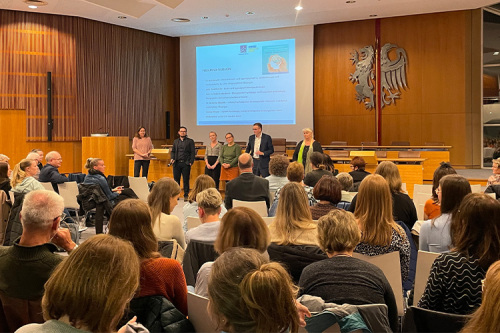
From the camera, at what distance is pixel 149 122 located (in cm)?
1549

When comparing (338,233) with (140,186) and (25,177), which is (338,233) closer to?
(25,177)

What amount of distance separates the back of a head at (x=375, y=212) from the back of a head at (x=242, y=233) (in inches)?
32.4

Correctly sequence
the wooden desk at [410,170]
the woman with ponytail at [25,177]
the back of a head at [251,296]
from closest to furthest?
the back of a head at [251,296] → the woman with ponytail at [25,177] → the wooden desk at [410,170]

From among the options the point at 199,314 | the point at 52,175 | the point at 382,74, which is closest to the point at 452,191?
the point at 199,314

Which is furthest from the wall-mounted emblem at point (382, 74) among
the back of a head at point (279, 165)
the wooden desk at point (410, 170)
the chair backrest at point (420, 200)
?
the chair backrest at point (420, 200)

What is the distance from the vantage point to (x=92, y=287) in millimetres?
1331

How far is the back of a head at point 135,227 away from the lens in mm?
2418

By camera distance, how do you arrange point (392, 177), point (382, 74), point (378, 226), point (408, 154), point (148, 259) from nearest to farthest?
point (148, 259) < point (378, 226) < point (392, 177) < point (408, 154) < point (382, 74)

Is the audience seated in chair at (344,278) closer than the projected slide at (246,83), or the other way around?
the audience seated in chair at (344,278)

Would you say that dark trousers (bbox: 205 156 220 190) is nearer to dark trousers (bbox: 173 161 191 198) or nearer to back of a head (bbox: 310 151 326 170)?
dark trousers (bbox: 173 161 191 198)

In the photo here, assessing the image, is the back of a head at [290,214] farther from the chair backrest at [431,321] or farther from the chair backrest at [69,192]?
the chair backrest at [69,192]

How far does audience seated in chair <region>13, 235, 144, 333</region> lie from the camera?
4.34ft

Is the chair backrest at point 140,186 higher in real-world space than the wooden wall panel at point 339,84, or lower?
lower

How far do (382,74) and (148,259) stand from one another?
12531mm
